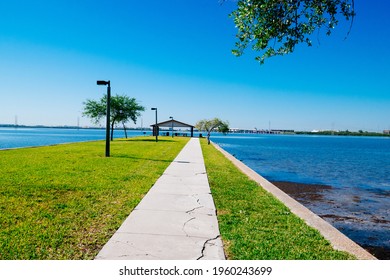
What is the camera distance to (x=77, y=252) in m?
4.31

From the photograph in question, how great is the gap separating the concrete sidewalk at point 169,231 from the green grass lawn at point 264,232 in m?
0.25

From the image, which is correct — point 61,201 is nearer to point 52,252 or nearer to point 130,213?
point 130,213

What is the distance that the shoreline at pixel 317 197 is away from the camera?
20.2 feet

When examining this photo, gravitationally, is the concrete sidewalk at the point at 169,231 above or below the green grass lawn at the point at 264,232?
above

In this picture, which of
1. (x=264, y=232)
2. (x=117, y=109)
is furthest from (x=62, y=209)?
(x=117, y=109)

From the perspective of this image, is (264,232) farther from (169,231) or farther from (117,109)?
(117,109)

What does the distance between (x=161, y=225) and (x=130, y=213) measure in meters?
1.02

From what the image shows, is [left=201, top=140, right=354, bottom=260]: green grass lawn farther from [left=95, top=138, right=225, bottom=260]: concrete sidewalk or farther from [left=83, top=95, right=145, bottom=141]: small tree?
[left=83, top=95, right=145, bottom=141]: small tree

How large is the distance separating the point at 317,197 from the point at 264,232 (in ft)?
22.9

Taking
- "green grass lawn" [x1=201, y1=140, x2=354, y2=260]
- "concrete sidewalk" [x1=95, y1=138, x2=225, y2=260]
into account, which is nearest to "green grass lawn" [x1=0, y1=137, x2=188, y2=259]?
"concrete sidewalk" [x1=95, y1=138, x2=225, y2=260]

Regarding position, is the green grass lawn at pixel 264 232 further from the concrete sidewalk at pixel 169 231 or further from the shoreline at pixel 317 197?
the shoreline at pixel 317 197

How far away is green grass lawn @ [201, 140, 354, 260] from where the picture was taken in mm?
4497

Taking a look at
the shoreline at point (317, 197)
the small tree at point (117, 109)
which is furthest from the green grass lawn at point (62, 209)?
the small tree at point (117, 109)

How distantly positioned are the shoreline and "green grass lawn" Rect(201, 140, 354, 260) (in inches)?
60.8
